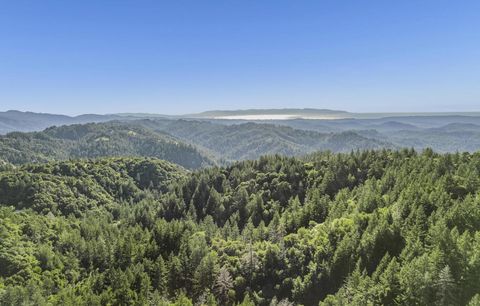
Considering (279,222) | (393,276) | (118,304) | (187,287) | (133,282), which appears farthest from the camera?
(279,222)

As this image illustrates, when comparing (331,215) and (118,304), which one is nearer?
(118,304)

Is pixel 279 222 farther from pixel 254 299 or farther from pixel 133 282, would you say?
pixel 133 282

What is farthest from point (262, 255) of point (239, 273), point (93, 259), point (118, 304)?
point (93, 259)

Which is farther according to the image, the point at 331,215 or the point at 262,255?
the point at 331,215

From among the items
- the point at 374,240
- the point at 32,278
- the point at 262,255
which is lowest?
the point at 32,278

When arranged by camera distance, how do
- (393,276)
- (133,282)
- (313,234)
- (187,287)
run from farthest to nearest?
1. (313,234)
2. (187,287)
3. (133,282)
4. (393,276)

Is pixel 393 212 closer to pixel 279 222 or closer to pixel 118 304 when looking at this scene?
pixel 279 222

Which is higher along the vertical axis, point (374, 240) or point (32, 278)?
point (374, 240)

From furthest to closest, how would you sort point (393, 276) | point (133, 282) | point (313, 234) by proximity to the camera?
point (313, 234)
point (133, 282)
point (393, 276)

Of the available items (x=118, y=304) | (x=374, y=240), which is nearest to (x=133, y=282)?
(x=118, y=304)
